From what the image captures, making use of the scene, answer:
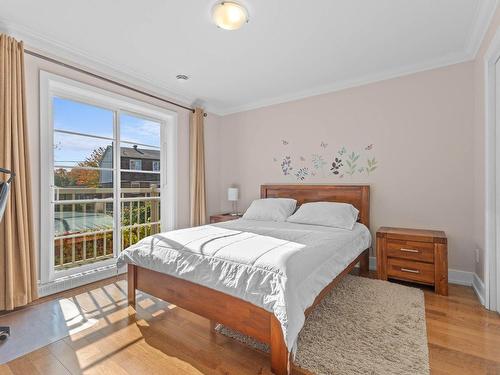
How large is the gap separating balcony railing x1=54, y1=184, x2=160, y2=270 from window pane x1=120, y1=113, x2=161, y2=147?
66 centimetres

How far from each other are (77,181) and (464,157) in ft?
14.1

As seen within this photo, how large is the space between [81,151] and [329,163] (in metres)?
3.12

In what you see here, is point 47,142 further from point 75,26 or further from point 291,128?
point 291,128

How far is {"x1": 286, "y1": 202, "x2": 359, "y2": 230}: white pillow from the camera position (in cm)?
303

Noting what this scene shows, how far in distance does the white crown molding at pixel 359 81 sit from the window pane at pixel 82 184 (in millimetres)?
2221

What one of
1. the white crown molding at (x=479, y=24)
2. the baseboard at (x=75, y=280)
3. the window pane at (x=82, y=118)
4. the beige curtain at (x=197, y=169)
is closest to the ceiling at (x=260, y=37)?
the white crown molding at (x=479, y=24)

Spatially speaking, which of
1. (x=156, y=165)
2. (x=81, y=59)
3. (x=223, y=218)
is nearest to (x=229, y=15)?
(x=81, y=59)

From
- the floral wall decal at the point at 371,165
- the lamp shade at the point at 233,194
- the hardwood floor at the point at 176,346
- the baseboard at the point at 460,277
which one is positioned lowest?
the hardwood floor at the point at 176,346

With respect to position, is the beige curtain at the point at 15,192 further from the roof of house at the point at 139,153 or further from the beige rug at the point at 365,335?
the beige rug at the point at 365,335

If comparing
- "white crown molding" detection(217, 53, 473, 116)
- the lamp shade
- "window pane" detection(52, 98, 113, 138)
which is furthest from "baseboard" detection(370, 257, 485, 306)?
"window pane" detection(52, 98, 113, 138)

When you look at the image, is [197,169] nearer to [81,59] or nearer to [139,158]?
[139,158]

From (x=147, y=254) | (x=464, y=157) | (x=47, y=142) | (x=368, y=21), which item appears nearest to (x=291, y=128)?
(x=368, y=21)

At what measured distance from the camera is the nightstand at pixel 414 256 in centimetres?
257

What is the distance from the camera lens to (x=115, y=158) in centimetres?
331
